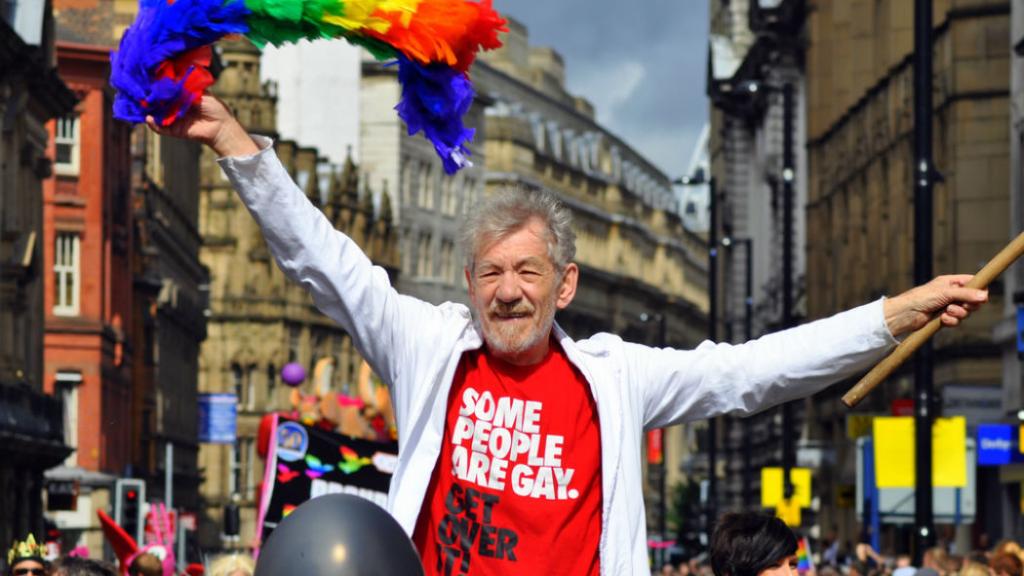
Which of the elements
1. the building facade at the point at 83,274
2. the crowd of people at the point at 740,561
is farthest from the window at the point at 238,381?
the crowd of people at the point at 740,561

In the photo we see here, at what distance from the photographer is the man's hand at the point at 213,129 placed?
20.2 feet

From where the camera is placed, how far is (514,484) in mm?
6469

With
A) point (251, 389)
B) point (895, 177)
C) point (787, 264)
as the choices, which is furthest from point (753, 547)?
point (251, 389)

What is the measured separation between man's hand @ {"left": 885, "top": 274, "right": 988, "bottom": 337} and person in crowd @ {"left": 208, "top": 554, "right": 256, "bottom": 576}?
21.5 ft

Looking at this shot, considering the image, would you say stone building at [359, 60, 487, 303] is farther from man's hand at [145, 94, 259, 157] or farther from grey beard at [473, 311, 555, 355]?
man's hand at [145, 94, 259, 157]

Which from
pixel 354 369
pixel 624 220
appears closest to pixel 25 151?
pixel 354 369

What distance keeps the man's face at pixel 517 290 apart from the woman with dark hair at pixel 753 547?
68.7 inches

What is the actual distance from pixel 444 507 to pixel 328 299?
55 centimetres

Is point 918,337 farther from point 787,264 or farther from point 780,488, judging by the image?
point 780,488

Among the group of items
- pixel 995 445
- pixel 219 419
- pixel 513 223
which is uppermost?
pixel 513 223

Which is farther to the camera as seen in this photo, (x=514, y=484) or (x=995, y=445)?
(x=995, y=445)

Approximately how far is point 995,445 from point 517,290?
2380 centimetres

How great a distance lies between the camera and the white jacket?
21.0 ft

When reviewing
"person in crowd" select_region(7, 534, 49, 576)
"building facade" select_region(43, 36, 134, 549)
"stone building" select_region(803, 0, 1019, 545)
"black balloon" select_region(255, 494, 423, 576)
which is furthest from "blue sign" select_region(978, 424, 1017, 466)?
"building facade" select_region(43, 36, 134, 549)
